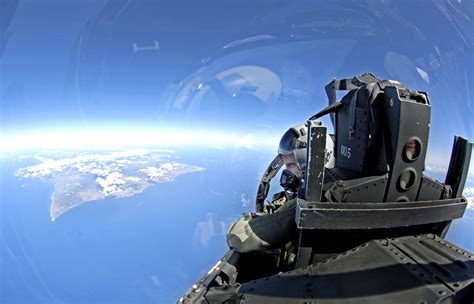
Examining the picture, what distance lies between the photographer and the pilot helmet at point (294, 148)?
263 inches

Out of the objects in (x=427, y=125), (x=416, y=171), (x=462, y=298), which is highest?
(x=427, y=125)

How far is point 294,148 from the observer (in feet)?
22.6

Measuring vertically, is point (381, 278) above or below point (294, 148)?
below

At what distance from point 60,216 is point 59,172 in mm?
26390

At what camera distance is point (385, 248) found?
273 cm

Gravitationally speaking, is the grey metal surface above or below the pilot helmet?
below

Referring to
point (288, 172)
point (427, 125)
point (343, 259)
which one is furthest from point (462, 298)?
point (288, 172)

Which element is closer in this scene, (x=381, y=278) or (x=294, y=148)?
(x=381, y=278)

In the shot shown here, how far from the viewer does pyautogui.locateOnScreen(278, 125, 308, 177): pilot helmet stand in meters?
6.68

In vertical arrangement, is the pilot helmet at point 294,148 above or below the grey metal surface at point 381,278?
above

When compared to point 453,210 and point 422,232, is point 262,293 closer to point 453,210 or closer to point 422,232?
point 422,232

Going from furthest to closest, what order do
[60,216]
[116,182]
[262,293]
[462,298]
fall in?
[116,182]
[60,216]
[262,293]
[462,298]

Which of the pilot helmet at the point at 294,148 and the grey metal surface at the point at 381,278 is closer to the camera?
the grey metal surface at the point at 381,278

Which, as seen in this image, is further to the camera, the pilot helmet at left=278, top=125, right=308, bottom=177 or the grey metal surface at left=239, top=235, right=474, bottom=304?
the pilot helmet at left=278, top=125, right=308, bottom=177
